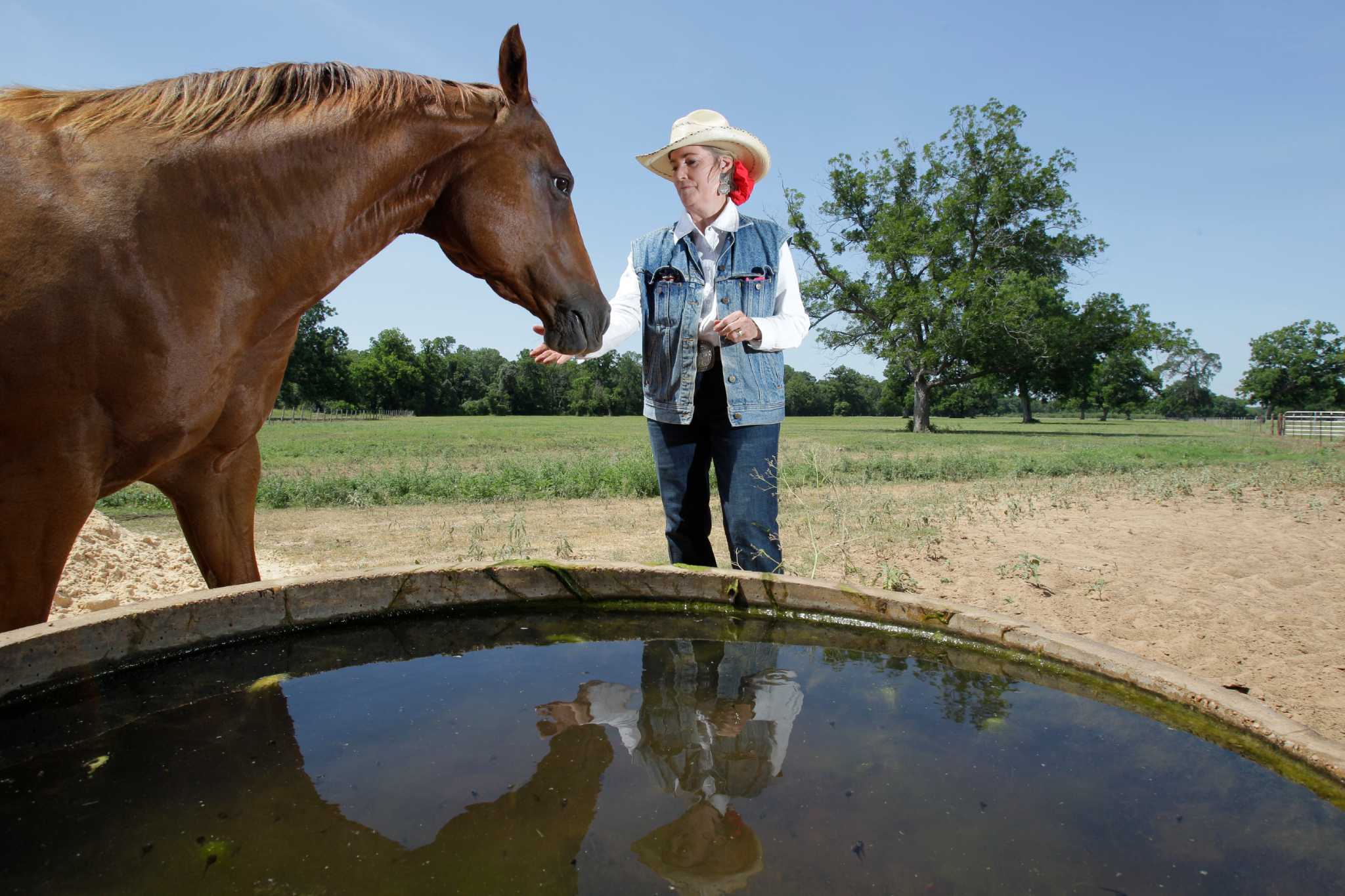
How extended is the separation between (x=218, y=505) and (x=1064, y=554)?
547 centimetres

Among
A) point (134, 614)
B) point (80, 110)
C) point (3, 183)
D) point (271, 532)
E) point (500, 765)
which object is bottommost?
point (271, 532)

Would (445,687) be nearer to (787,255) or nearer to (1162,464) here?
(787,255)

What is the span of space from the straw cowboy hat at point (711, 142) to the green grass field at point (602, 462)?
126 inches

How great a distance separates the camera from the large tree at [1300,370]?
60.6 m

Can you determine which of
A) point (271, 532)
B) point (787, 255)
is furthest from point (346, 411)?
point (787, 255)

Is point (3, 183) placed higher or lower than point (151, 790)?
higher

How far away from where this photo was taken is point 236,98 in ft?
6.75

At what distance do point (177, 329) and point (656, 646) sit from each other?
4.65 ft

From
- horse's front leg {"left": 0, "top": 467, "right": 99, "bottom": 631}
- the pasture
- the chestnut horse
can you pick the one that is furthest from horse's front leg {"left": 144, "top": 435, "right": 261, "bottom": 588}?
the pasture

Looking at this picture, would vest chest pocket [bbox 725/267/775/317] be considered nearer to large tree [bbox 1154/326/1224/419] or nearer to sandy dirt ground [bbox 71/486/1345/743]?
sandy dirt ground [bbox 71/486/1345/743]

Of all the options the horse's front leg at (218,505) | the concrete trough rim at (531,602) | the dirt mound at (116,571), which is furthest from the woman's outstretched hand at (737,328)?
the dirt mound at (116,571)

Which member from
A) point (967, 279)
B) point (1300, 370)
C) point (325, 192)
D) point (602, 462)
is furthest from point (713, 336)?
point (1300, 370)

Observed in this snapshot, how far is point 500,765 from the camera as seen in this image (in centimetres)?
133

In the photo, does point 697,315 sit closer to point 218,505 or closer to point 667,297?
point 667,297
